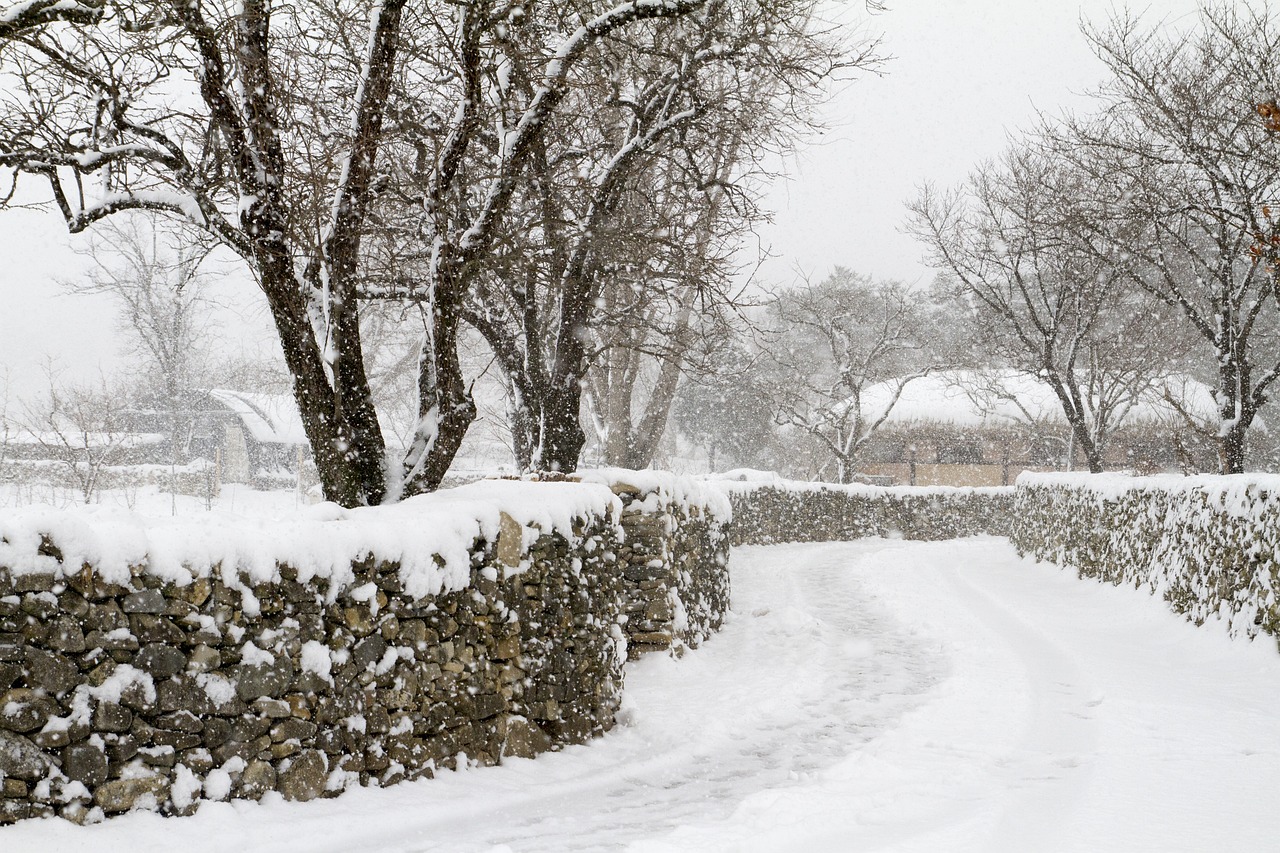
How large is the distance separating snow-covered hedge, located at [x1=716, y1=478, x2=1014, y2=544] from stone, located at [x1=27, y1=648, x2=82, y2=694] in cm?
1704

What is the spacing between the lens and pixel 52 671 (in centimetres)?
363

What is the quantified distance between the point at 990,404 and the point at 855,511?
803cm

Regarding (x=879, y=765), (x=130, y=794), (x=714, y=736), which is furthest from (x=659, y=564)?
(x=130, y=794)

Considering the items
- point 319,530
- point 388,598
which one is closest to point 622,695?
point 388,598

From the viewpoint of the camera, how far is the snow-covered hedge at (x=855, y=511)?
21.4 m

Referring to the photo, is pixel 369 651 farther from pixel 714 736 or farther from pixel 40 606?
pixel 714 736

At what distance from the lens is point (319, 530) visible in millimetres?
4574

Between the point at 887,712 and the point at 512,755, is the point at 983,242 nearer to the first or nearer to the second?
the point at 887,712

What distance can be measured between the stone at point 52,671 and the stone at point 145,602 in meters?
0.30

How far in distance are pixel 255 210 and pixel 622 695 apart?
15.1 feet

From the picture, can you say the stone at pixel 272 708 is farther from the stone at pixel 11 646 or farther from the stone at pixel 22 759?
the stone at pixel 11 646

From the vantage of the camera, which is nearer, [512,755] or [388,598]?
[388,598]

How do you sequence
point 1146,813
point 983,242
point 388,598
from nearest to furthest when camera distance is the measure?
point 1146,813, point 388,598, point 983,242

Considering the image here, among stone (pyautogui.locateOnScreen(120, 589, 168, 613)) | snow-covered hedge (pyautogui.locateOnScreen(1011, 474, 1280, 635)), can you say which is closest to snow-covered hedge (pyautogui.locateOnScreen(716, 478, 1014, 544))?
snow-covered hedge (pyautogui.locateOnScreen(1011, 474, 1280, 635))
